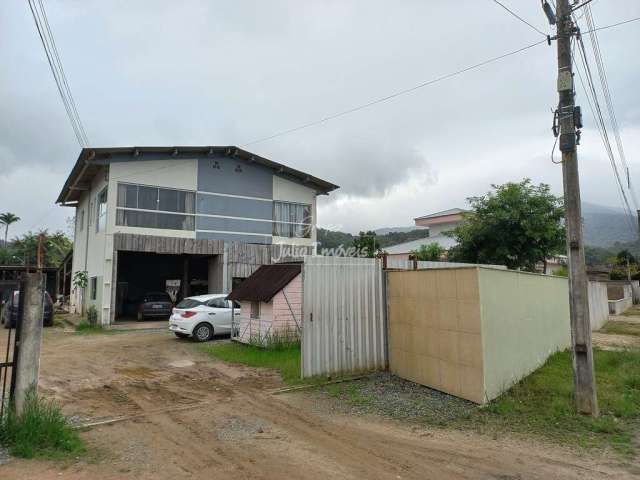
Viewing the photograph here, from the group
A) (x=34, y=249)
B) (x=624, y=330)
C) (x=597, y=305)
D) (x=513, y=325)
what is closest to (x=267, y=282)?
(x=513, y=325)

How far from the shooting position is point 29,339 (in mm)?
5031

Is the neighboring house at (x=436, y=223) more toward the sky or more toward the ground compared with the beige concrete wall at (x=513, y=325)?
more toward the sky

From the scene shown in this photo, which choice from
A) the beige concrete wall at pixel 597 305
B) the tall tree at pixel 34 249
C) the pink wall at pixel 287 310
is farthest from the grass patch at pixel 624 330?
the tall tree at pixel 34 249

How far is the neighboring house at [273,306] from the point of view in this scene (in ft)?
37.9

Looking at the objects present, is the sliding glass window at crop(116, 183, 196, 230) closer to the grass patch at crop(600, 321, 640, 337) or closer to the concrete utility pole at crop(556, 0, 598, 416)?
the concrete utility pole at crop(556, 0, 598, 416)

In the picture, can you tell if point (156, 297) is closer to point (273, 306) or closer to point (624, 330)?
point (273, 306)

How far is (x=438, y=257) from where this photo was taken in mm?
27438

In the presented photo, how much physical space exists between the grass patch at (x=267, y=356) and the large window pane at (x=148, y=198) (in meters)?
9.36

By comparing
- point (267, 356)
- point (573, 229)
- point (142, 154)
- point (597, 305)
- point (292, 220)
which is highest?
point (142, 154)

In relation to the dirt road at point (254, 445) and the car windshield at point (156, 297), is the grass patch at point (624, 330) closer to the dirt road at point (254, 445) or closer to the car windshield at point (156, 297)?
the dirt road at point (254, 445)

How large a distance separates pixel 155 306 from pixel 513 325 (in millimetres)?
16830

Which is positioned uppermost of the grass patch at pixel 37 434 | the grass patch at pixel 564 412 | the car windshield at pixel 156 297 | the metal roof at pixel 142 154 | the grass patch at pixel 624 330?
the metal roof at pixel 142 154

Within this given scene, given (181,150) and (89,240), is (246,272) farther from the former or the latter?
(89,240)

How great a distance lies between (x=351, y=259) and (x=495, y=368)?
A: 10.7 ft
